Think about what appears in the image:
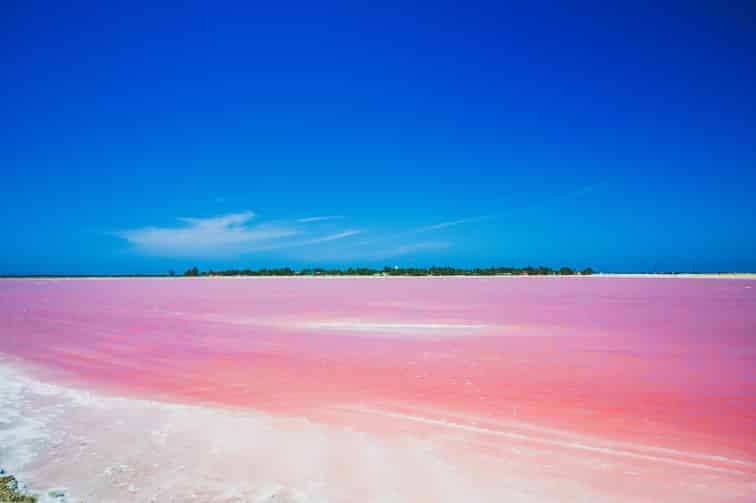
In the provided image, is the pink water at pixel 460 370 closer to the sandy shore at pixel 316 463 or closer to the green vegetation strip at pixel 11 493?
the sandy shore at pixel 316 463

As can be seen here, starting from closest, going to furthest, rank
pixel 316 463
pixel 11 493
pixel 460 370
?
pixel 11 493, pixel 316 463, pixel 460 370

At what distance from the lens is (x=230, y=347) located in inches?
379

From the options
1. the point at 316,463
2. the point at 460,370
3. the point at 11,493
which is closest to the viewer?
the point at 11,493

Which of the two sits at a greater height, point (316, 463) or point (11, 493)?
point (11, 493)

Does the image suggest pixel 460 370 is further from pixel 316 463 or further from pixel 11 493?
pixel 11 493

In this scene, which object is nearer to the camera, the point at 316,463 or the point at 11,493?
the point at 11,493

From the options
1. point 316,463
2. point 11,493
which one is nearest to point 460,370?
point 316,463

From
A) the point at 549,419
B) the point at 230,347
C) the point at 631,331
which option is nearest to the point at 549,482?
the point at 549,419

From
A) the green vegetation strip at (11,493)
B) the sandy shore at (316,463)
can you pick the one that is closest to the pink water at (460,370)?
the sandy shore at (316,463)

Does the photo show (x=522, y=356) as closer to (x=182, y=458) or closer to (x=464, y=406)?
(x=464, y=406)

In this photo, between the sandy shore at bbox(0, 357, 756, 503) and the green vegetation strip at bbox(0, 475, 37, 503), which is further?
the sandy shore at bbox(0, 357, 756, 503)

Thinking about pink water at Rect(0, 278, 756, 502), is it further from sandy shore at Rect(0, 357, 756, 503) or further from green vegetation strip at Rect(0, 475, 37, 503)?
green vegetation strip at Rect(0, 475, 37, 503)

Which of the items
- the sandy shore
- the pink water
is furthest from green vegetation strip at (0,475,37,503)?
the pink water

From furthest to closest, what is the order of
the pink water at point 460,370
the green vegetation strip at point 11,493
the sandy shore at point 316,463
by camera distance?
the pink water at point 460,370 → the sandy shore at point 316,463 → the green vegetation strip at point 11,493
